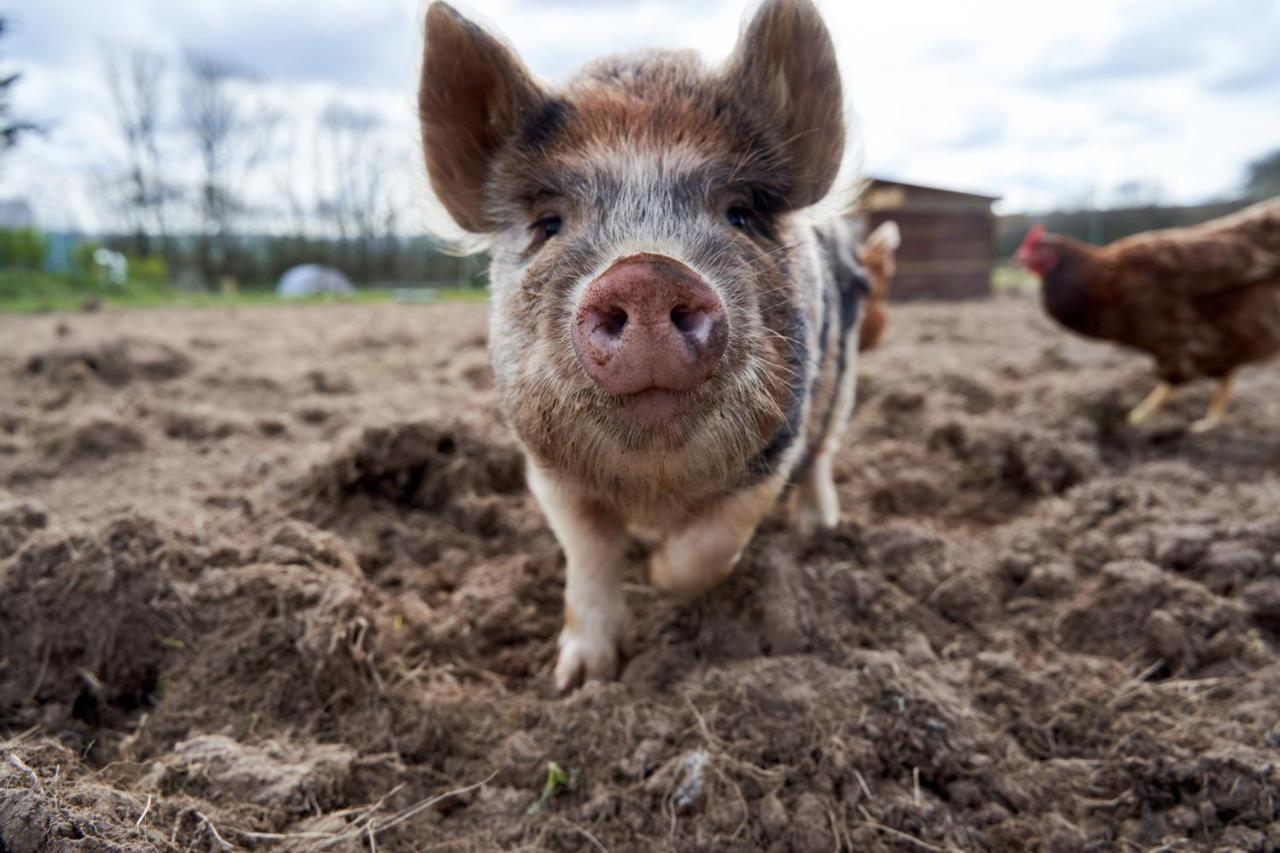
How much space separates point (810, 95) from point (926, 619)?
79.9 inches

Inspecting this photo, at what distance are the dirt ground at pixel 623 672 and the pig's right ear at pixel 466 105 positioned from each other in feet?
4.95

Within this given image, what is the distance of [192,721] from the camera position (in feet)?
8.11

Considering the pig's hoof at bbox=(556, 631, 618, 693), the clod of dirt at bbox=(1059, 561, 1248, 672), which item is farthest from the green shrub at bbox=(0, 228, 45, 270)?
the clod of dirt at bbox=(1059, 561, 1248, 672)

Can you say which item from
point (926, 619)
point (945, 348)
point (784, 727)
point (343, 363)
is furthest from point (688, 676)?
point (945, 348)

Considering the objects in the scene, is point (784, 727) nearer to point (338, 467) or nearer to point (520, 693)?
point (520, 693)

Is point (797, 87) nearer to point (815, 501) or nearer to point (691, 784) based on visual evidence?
point (815, 501)

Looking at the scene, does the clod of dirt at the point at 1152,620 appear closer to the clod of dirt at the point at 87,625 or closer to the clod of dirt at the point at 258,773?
the clod of dirt at the point at 258,773

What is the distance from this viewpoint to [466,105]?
106 inches

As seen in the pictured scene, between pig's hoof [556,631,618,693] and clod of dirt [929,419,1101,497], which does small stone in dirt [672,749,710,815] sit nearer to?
pig's hoof [556,631,618,693]

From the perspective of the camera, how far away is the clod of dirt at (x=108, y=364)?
6.66 m

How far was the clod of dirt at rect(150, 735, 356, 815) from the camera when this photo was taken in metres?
2.12

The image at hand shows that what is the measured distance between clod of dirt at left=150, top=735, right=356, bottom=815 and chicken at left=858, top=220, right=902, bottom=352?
405cm

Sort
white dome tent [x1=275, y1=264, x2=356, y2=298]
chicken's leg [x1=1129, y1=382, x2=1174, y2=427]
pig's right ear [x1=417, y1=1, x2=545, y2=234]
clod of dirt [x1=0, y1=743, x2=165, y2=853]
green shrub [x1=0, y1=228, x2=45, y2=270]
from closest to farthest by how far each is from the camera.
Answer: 1. clod of dirt [x1=0, y1=743, x2=165, y2=853]
2. pig's right ear [x1=417, y1=1, x2=545, y2=234]
3. chicken's leg [x1=1129, y1=382, x2=1174, y2=427]
4. green shrub [x1=0, y1=228, x2=45, y2=270]
5. white dome tent [x1=275, y1=264, x2=356, y2=298]

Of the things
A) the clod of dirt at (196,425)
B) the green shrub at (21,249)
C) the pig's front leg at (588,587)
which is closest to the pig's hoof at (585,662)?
the pig's front leg at (588,587)
